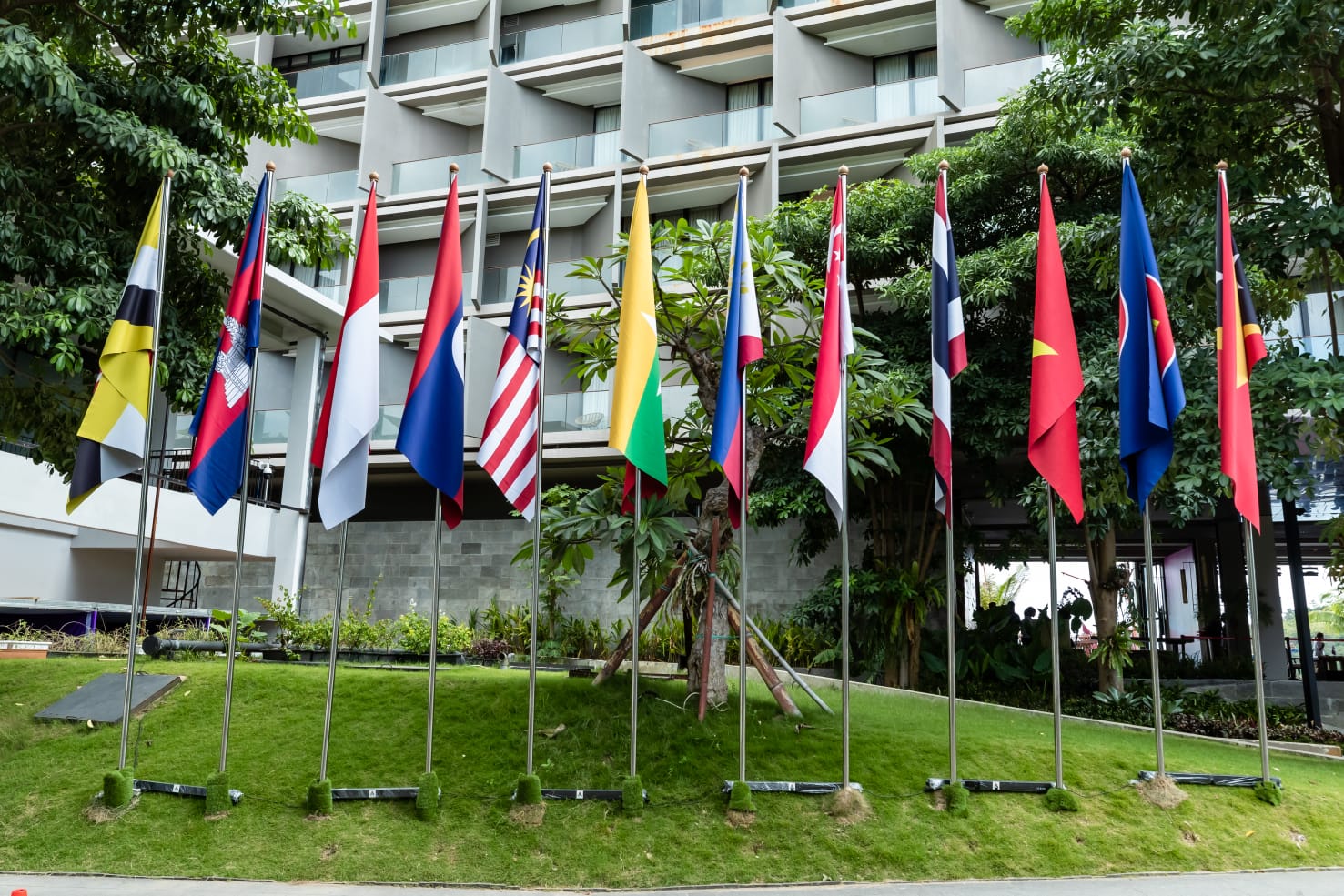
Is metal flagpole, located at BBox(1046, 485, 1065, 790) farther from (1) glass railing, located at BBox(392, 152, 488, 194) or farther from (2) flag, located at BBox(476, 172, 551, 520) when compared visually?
(1) glass railing, located at BBox(392, 152, 488, 194)

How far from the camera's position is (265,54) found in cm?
3020

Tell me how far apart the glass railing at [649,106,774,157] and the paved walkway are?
2104cm

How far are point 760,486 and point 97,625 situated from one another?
12384mm

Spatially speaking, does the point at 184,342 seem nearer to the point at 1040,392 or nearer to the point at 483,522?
the point at 1040,392

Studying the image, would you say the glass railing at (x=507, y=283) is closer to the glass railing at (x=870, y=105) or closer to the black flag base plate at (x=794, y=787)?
the glass railing at (x=870, y=105)

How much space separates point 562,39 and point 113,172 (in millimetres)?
19593

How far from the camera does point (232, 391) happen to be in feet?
29.5

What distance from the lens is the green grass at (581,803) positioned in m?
8.13

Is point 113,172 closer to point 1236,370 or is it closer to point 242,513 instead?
point 242,513

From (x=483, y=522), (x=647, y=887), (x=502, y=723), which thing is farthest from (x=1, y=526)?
(x=647, y=887)

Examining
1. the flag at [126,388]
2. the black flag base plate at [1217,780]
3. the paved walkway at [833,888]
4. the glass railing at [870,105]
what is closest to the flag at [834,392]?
the paved walkway at [833,888]

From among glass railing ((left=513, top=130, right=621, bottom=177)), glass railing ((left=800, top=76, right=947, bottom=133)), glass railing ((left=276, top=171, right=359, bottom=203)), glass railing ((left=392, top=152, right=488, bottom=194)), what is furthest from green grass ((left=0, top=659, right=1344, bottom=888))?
glass railing ((left=276, top=171, right=359, bottom=203))

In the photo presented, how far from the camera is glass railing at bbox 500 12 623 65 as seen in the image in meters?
27.6

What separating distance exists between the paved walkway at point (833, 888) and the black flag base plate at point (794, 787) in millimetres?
1093
